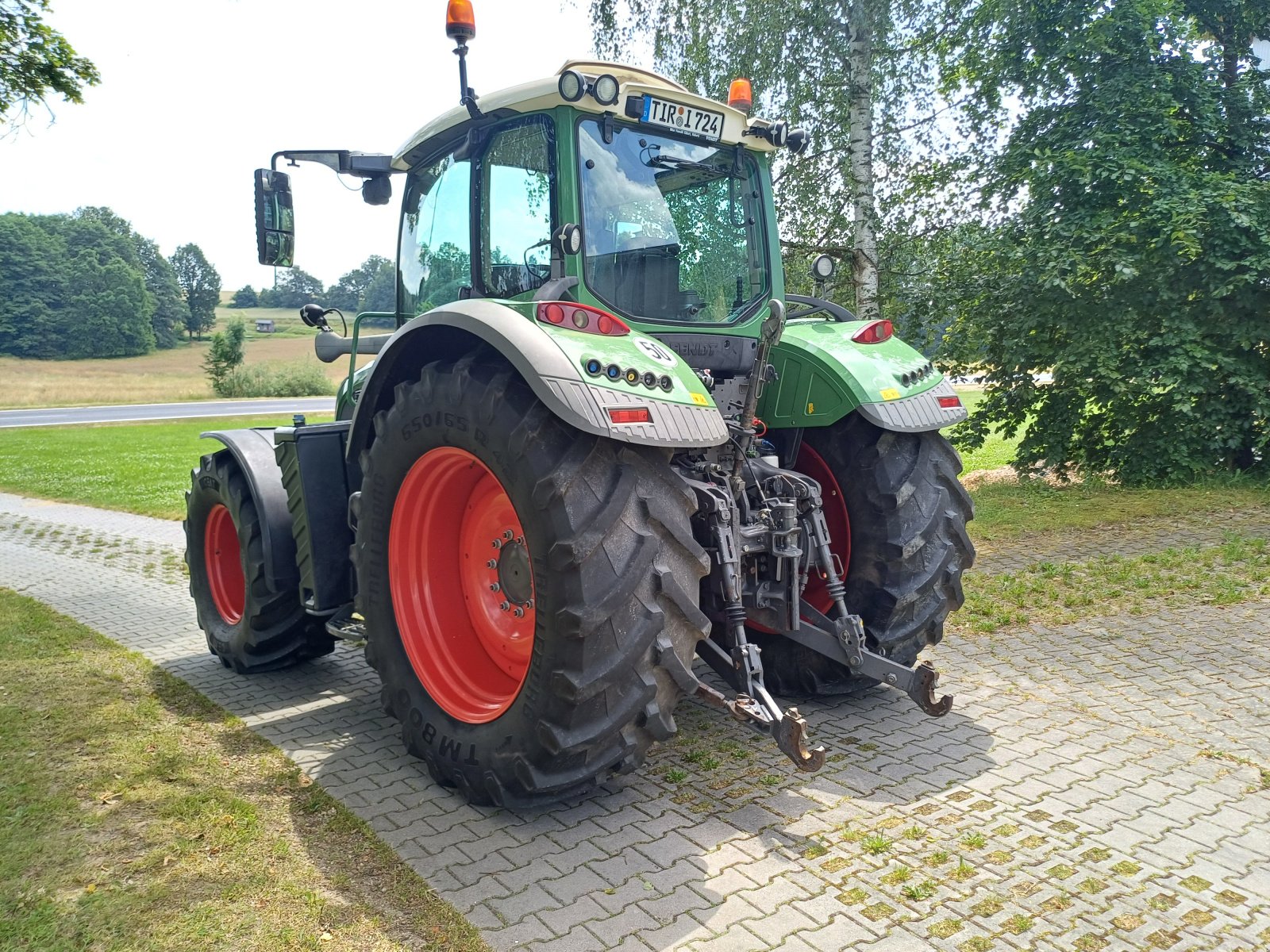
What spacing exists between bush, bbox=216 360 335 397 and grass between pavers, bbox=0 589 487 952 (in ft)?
119

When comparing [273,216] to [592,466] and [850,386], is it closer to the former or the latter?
[592,466]

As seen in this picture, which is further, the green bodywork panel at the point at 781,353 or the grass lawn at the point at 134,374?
the grass lawn at the point at 134,374

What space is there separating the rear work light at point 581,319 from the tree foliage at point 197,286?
78776mm

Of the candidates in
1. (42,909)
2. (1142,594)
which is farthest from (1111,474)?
(42,909)

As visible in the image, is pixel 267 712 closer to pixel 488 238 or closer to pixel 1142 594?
pixel 488 238

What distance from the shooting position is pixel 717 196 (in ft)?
13.3

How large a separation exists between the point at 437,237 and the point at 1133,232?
7.55 m

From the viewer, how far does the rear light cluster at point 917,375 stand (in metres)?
3.95

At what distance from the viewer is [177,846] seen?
294 centimetres

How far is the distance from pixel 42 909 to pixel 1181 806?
3598mm

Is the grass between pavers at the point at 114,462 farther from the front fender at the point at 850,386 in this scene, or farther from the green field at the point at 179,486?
the front fender at the point at 850,386

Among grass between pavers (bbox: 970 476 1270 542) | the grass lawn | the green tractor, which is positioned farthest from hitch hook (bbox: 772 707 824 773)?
the grass lawn

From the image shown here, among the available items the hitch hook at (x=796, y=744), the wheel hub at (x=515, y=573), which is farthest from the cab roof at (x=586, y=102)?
the hitch hook at (x=796, y=744)

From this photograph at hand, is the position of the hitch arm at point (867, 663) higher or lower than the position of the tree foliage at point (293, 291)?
lower
